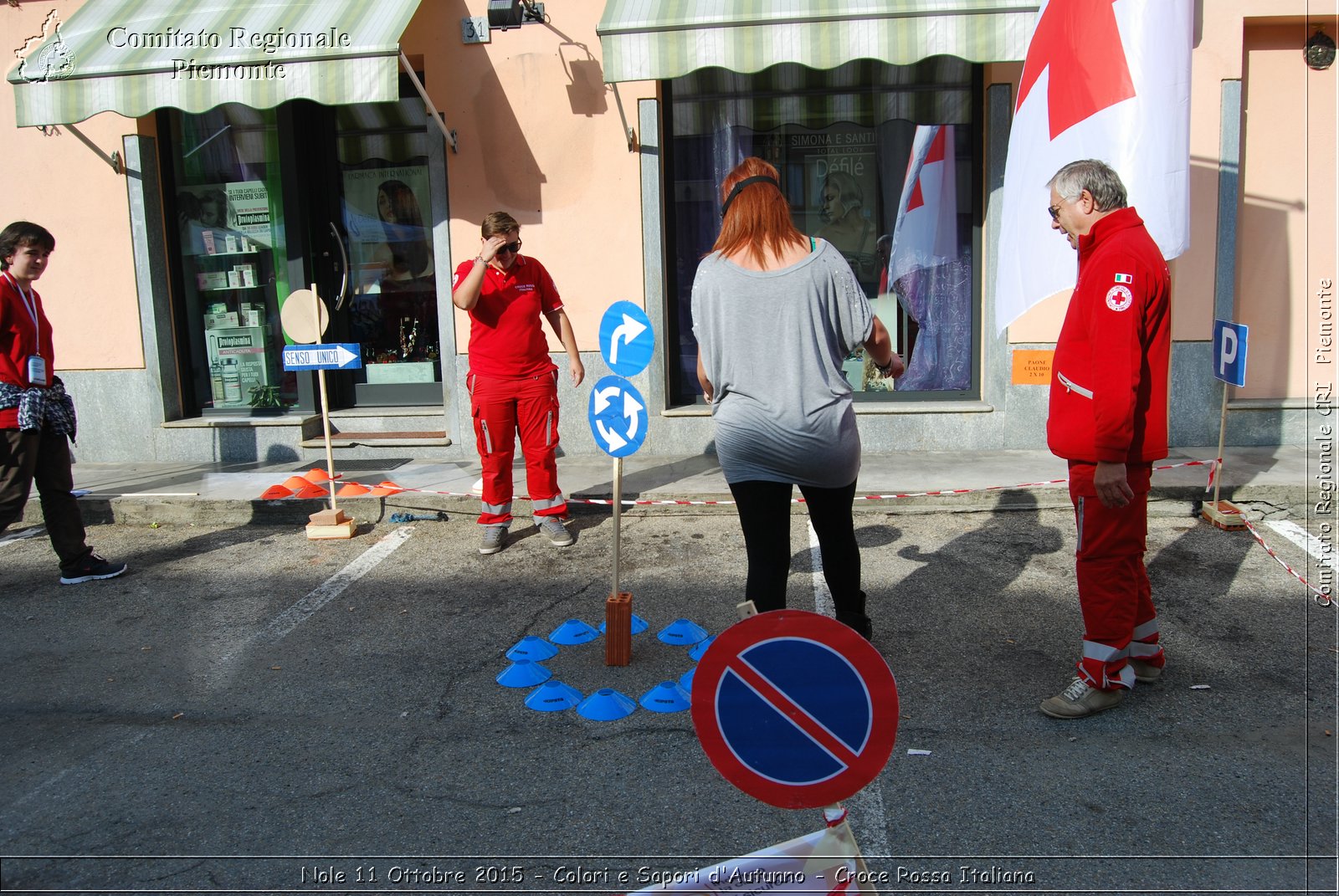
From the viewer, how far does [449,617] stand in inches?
198

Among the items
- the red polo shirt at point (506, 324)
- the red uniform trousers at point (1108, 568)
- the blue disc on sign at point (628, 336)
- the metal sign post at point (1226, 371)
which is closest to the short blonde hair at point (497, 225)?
the red polo shirt at point (506, 324)

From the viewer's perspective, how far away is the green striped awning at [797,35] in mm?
6828

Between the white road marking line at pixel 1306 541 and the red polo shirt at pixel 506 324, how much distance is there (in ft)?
14.8

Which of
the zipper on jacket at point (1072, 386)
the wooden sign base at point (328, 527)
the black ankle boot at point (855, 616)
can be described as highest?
the zipper on jacket at point (1072, 386)

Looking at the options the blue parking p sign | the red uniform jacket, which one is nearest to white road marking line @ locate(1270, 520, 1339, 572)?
the blue parking p sign

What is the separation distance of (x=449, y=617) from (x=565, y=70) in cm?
510

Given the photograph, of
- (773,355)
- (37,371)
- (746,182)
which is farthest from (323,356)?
(773,355)

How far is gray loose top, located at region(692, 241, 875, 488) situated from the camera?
3.31m

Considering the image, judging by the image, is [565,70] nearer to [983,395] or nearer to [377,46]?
[377,46]

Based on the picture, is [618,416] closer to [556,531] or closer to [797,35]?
[556,531]

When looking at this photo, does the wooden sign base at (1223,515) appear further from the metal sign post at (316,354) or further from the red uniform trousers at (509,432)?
the metal sign post at (316,354)

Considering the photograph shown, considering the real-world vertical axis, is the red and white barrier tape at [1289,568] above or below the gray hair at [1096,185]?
below

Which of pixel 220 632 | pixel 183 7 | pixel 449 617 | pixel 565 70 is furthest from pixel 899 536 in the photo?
pixel 183 7

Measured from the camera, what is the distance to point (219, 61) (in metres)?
7.29
